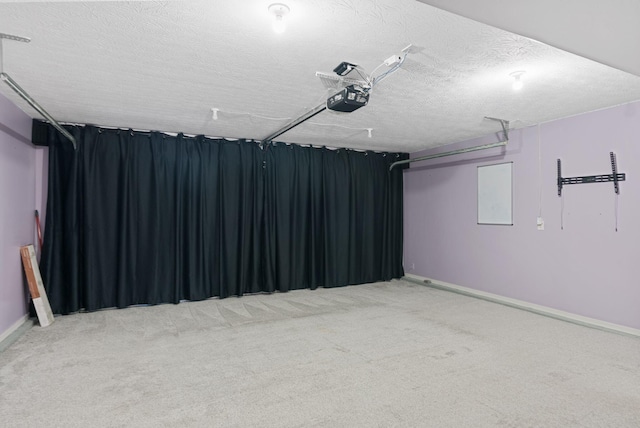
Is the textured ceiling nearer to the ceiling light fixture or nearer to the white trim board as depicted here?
the ceiling light fixture

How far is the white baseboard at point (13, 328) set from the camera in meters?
3.55

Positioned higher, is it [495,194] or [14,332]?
[495,194]

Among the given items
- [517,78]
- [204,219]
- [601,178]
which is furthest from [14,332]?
[601,178]

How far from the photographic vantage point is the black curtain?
185 inches

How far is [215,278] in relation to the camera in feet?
18.0

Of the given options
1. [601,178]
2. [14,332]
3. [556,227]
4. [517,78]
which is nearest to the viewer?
[517,78]

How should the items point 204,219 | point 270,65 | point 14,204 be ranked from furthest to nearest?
point 204,219 → point 14,204 → point 270,65

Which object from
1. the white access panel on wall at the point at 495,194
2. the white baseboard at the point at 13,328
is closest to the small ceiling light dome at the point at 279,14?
the white baseboard at the point at 13,328

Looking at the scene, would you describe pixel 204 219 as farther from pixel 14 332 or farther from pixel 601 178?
pixel 601 178

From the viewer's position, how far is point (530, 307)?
4840 mm

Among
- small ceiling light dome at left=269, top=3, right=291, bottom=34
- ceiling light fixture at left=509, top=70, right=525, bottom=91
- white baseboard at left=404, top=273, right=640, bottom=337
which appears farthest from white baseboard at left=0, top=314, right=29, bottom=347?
white baseboard at left=404, top=273, right=640, bottom=337

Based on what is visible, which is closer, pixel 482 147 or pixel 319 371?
pixel 319 371

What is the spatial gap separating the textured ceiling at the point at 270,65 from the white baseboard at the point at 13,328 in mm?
2389

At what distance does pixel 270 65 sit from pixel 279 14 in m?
0.80
